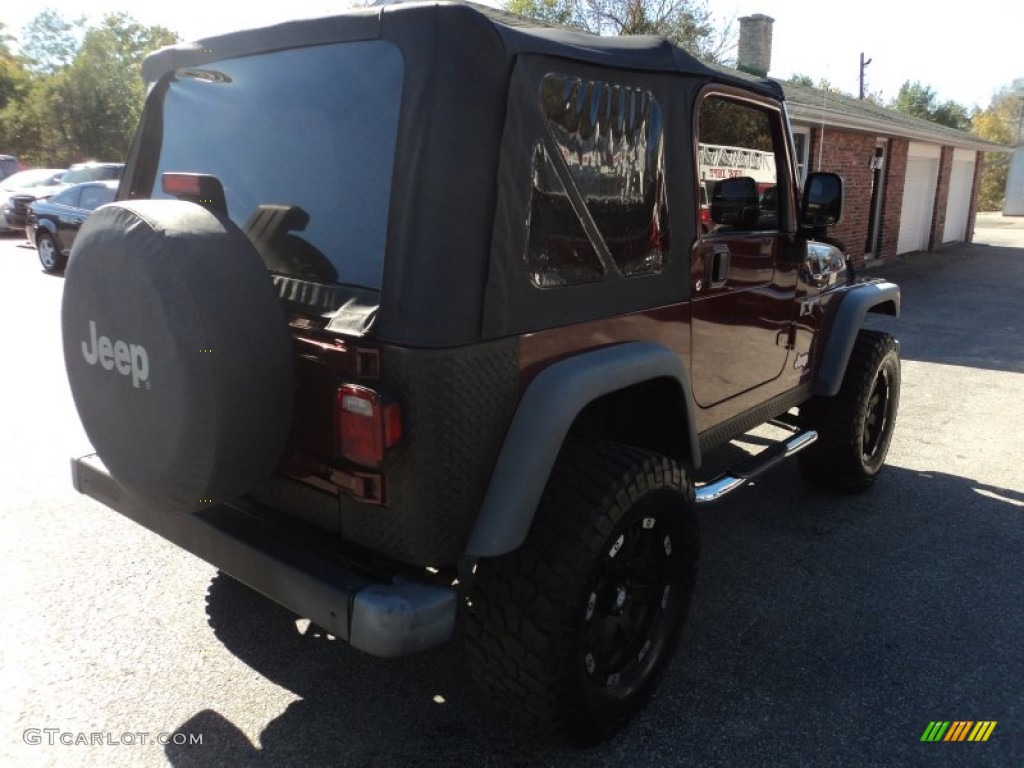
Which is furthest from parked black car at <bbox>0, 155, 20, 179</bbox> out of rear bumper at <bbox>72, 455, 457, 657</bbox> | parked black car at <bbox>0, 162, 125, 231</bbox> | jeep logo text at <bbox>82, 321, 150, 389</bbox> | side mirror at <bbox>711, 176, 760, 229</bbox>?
side mirror at <bbox>711, 176, 760, 229</bbox>

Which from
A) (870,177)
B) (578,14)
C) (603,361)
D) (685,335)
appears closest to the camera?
(603,361)

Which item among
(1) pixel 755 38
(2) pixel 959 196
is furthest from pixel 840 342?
(2) pixel 959 196

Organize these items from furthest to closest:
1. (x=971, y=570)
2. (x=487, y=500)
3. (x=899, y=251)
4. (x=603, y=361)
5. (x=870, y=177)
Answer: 1. (x=899, y=251)
2. (x=870, y=177)
3. (x=971, y=570)
4. (x=603, y=361)
5. (x=487, y=500)

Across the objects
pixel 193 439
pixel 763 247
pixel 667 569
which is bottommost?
pixel 667 569

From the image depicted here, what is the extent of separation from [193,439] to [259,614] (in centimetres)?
147

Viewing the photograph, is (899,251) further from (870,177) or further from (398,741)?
(398,741)

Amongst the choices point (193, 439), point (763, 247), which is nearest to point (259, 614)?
point (193, 439)

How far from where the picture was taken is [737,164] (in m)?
3.35

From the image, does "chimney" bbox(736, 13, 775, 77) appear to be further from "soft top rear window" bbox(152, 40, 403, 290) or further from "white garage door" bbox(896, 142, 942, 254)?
"soft top rear window" bbox(152, 40, 403, 290)

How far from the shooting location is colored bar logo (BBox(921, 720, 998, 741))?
2.66 meters

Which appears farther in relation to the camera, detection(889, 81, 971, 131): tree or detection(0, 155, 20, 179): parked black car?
detection(889, 81, 971, 131): tree

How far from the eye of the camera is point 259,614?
328 centimetres

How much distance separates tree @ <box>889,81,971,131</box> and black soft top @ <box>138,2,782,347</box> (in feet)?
196

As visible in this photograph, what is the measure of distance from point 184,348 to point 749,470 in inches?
93.9
